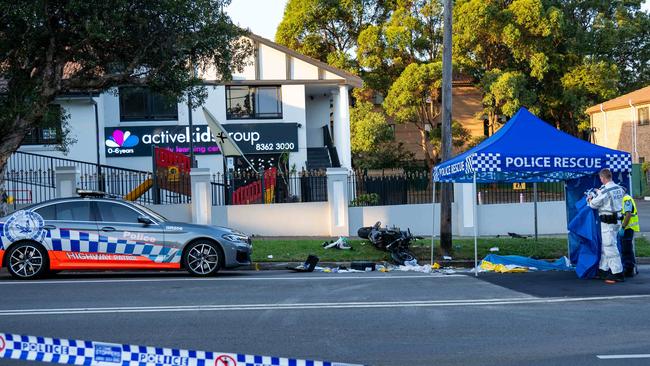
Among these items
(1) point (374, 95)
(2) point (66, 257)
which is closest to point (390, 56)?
(1) point (374, 95)

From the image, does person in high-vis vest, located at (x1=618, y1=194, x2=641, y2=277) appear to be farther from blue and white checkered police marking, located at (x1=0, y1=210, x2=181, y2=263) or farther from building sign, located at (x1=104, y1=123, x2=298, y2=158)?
building sign, located at (x1=104, y1=123, x2=298, y2=158)

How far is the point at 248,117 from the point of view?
31672mm

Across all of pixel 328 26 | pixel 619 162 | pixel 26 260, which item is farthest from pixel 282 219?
pixel 328 26

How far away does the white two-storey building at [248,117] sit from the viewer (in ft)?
100

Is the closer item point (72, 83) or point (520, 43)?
point (72, 83)

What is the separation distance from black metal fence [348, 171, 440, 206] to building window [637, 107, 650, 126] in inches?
1074

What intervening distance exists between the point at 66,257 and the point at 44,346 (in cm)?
742

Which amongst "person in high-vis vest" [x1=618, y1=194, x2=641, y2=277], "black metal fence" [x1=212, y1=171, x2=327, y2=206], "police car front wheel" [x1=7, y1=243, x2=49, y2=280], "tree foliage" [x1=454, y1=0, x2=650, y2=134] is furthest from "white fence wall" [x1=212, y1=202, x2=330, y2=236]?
"tree foliage" [x1=454, y1=0, x2=650, y2=134]

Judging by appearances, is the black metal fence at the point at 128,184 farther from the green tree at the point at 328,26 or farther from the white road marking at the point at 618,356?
the green tree at the point at 328,26

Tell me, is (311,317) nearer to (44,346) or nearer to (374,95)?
(44,346)

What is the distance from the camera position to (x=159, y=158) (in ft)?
77.4

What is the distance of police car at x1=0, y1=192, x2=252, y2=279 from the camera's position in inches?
497

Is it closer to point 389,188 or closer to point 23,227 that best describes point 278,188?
point 389,188

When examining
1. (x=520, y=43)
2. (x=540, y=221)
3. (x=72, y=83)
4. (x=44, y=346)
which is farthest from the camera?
(x=520, y=43)
